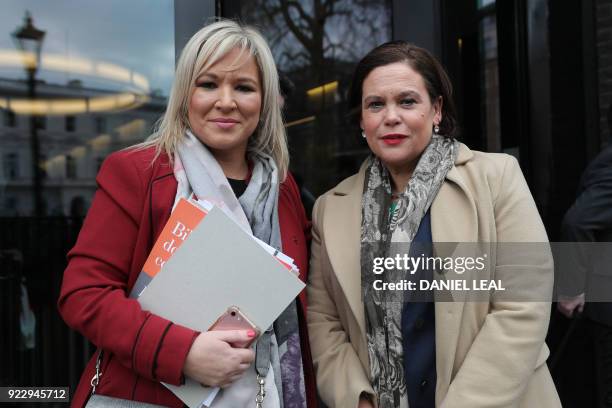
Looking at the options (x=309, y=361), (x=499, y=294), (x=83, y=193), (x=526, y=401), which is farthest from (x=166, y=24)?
(x=526, y=401)

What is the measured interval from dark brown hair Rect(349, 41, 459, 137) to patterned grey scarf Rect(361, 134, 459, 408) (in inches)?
5.8

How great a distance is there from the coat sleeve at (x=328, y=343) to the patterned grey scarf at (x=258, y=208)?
0.12 metres

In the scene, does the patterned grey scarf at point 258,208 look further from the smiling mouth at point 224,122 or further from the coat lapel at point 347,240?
the coat lapel at point 347,240

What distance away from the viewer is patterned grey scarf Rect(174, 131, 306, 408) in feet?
5.18

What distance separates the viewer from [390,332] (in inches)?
65.7

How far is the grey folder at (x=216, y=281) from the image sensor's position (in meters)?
1.43

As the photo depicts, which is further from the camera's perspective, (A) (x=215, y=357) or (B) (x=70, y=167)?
(B) (x=70, y=167)

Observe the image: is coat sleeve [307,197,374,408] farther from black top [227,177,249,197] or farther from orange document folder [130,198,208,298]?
orange document folder [130,198,208,298]

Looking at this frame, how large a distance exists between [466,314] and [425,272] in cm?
16

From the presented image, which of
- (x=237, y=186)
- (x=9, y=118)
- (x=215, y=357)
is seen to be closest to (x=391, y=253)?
(x=237, y=186)

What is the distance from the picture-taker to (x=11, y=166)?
2832 mm

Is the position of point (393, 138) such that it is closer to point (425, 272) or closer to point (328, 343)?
point (425, 272)

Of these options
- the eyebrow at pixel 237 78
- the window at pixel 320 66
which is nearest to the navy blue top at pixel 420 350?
the eyebrow at pixel 237 78

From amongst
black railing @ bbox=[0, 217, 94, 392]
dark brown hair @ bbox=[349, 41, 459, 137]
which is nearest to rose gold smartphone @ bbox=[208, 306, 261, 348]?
dark brown hair @ bbox=[349, 41, 459, 137]
